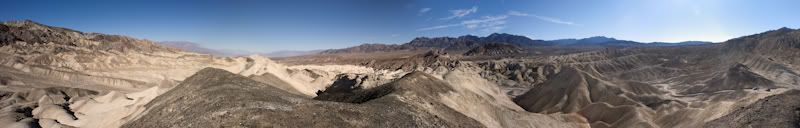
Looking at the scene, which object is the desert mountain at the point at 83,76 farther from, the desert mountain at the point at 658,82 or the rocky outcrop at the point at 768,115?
the rocky outcrop at the point at 768,115

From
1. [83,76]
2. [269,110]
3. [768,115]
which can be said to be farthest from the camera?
[83,76]

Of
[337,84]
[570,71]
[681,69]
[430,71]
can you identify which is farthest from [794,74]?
[337,84]

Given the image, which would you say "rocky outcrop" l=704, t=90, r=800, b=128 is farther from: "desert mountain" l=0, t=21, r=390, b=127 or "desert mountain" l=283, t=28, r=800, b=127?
"desert mountain" l=0, t=21, r=390, b=127

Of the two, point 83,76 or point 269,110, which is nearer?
point 269,110

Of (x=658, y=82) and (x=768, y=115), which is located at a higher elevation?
(x=768, y=115)

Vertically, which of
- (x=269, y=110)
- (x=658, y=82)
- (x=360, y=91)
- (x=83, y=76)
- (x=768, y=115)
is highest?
(x=269, y=110)

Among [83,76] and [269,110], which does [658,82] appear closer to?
[83,76]

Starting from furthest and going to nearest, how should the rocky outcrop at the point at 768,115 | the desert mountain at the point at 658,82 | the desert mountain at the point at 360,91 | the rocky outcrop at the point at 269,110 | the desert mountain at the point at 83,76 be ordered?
the desert mountain at the point at 658,82, the desert mountain at the point at 83,76, the rocky outcrop at the point at 768,115, the desert mountain at the point at 360,91, the rocky outcrop at the point at 269,110

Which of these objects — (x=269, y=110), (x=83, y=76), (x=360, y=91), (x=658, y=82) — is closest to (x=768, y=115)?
(x=360, y=91)

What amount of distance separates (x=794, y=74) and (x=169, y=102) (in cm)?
8363

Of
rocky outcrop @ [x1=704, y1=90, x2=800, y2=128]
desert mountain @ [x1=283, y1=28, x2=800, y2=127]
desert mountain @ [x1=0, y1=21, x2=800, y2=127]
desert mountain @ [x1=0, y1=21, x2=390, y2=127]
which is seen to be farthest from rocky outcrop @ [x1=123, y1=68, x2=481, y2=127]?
desert mountain @ [x1=283, y1=28, x2=800, y2=127]

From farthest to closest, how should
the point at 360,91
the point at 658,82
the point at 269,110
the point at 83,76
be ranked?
the point at 658,82 → the point at 83,76 → the point at 360,91 → the point at 269,110

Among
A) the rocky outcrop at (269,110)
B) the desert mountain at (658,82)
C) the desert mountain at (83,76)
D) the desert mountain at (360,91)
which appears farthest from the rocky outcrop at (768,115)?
the desert mountain at (83,76)

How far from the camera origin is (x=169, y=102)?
31172 millimetres
